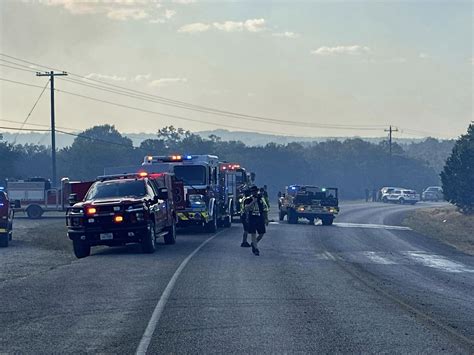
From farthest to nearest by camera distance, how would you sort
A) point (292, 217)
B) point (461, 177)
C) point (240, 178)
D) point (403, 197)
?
1. point (403, 197)
2. point (461, 177)
3. point (292, 217)
4. point (240, 178)

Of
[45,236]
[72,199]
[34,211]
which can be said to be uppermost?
[72,199]

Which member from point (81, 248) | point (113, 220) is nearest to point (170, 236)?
point (81, 248)

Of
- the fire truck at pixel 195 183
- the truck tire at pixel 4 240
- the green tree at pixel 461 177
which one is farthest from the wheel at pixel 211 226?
the green tree at pixel 461 177

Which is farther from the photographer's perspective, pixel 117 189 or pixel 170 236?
pixel 170 236

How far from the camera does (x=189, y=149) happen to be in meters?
126

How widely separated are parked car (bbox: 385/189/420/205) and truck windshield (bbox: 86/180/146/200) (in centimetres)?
7285

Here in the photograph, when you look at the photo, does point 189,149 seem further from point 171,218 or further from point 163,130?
point 171,218

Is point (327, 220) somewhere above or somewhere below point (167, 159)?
below

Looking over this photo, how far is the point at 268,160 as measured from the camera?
134375mm

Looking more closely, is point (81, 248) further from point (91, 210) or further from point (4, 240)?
point (4, 240)

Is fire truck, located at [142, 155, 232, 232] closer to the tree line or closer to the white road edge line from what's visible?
the white road edge line

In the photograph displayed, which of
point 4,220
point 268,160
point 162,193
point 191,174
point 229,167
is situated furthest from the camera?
point 268,160

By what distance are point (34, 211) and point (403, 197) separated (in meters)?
49.4

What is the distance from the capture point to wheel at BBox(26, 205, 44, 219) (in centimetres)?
5728
